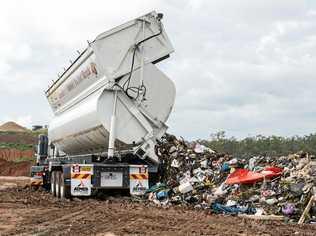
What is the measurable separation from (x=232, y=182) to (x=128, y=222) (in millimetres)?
3923

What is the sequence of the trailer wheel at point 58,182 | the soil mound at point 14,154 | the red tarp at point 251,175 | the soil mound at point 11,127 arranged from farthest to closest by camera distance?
the soil mound at point 11,127
the soil mound at point 14,154
the trailer wheel at point 58,182
the red tarp at point 251,175

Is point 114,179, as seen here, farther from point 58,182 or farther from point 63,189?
point 58,182

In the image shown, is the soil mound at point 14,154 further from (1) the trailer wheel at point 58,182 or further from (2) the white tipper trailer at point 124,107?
(2) the white tipper trailer at point 124,107

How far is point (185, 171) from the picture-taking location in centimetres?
1414

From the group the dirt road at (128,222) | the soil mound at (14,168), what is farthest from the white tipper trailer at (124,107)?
the soil mound at (14,168)

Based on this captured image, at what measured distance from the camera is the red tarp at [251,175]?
12.2 m

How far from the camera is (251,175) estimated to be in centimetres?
1235

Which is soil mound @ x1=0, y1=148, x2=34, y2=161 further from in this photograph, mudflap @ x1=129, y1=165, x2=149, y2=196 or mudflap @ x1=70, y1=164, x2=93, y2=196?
mudflap @ x1=129, y1=165, x2=149, y2=196

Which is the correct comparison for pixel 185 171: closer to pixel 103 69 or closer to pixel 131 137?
pixel 131 137

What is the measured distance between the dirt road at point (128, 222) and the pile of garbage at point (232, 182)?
0.86 metres

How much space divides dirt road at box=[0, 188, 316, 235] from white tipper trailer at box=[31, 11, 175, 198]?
1.12 metres

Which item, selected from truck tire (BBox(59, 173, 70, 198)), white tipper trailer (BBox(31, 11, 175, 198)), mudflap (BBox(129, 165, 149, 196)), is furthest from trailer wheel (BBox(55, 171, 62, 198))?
mudflap (BBox(129, 165, 149, 196))

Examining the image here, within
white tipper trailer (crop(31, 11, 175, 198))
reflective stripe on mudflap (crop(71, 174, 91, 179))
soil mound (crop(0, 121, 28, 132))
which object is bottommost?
reflective stripe on mudflap (crop(71, 174, 91, 179))

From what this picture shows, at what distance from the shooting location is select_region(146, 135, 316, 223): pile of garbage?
35.5 ft
